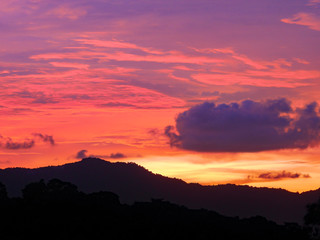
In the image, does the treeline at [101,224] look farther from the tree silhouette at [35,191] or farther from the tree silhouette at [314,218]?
the tree silhouette at [314,218]

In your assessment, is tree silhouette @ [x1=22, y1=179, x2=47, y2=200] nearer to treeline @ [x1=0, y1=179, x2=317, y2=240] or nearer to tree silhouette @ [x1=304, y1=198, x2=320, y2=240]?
treeline @ [x1=0, y1=179, x2=317, y2=240]

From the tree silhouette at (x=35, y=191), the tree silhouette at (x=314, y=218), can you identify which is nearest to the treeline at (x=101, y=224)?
the tree silhouette at (x=35, y=191)

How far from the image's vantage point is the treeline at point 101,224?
10469 cm

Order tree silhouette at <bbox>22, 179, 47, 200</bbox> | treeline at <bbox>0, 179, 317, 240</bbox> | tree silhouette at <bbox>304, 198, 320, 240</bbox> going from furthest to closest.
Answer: tree silhouette at <bbox>22, 179, 47, 200</bbox>, treeline at <bbox>0, 179, 317, 240</bbox>, tree silhouette at <bbox>304, 198, 320, 240</bbox>

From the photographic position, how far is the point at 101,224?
11269 cm

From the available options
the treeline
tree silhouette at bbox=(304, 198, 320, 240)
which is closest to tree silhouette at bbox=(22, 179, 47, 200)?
the treeline

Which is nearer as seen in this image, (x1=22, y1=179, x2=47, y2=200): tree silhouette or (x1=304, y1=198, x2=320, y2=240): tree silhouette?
(x1=304, y1=198, x2=320, y2=240): tree silhouette

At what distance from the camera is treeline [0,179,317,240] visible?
343 ft

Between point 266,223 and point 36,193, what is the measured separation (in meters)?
59.4

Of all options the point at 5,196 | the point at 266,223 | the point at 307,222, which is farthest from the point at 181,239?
the point at 5,196

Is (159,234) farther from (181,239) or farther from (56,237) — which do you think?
(56,237)

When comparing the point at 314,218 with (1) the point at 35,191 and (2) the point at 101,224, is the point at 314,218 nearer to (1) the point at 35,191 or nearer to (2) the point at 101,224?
(2) the point at 101,224

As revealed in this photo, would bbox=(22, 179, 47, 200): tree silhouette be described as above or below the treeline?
above

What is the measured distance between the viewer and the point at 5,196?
144625 mm
